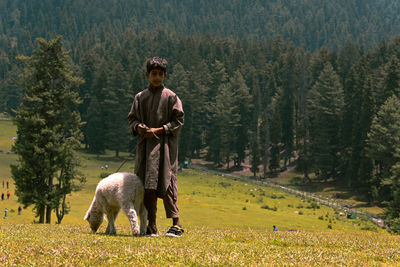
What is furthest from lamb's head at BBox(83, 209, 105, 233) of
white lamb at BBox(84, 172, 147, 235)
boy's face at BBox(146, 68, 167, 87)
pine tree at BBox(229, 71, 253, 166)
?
pine tree at BBox(229, 71, 253, 166)

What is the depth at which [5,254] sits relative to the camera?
683 centimetres

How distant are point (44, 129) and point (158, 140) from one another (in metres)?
21.4

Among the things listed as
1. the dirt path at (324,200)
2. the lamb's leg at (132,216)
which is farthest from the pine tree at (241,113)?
the lamb's leg at (132,216)

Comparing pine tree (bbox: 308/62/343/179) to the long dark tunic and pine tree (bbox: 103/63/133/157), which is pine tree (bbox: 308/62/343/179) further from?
the long dark tunic

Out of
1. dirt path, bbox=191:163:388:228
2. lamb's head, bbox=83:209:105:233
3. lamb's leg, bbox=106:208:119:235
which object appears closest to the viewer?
lamb's leg, bbox=106:208:119:235

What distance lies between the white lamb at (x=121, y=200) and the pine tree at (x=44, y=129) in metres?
20.3

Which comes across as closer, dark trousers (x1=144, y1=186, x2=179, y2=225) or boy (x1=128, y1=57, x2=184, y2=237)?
boy (x1=128, y1=57, x2=184, y2=237)

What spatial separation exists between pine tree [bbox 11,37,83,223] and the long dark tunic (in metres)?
20.8

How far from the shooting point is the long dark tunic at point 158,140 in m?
10.4

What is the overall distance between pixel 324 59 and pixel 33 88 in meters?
A: 101

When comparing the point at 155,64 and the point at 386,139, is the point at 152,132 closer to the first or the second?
the point at 155,64

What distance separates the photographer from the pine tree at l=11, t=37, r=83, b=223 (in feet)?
97.3

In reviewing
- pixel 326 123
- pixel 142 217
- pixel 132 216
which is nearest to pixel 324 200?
pixel 326 123

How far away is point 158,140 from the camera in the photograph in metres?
10.5
